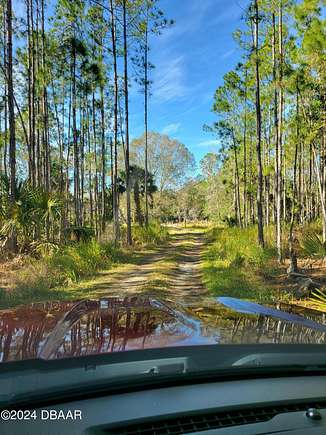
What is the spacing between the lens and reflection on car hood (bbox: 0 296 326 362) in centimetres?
176

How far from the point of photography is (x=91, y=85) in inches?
944

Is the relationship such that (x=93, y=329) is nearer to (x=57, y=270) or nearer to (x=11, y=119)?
(x=57, y=270)

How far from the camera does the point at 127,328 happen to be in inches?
81.4

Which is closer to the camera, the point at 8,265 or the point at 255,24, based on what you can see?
the point at 8,265

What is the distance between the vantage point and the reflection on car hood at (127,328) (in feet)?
5.76

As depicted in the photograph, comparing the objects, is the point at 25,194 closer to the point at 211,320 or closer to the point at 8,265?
the point at 8,265

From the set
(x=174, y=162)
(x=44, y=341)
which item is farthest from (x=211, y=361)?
(x=174, y=162)

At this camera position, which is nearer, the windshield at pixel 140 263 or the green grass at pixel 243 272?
the windshield at pixel 140 263

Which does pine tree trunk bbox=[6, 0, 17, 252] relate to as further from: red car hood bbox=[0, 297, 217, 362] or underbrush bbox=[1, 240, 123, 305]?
red car hood bbox=[0, 297, 217, 362]

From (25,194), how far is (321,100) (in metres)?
13.0

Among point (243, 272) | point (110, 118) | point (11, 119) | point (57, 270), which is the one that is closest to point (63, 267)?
point (57, 270)

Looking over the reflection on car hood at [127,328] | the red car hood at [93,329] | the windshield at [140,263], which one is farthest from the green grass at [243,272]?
the red car hood at [93,329]

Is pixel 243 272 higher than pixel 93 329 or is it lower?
lower

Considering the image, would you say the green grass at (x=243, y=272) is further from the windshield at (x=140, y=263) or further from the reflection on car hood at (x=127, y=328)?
the reflection on car hood at (x=127, y=328)
